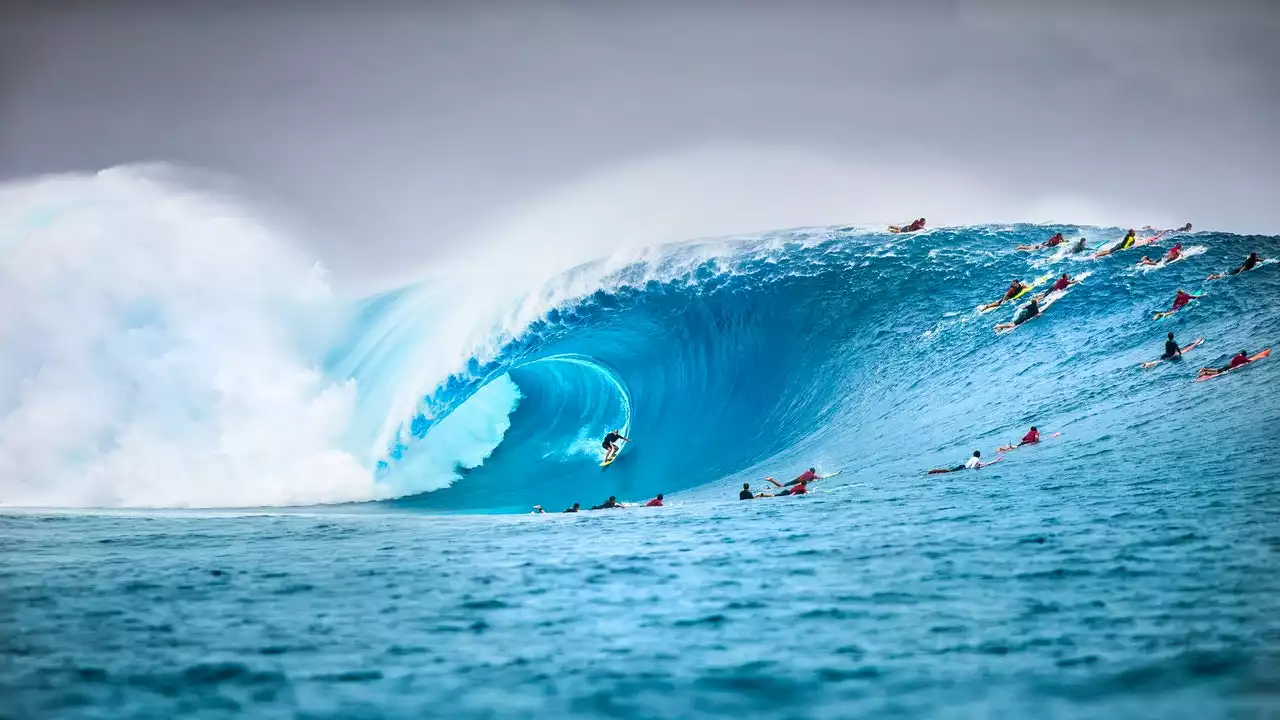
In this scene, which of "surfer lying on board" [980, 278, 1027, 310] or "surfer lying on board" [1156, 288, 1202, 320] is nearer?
"surfer lying on board" [1156, 288, 1202, 320]

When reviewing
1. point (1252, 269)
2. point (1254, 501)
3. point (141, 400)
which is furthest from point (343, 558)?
point (1252, 269)

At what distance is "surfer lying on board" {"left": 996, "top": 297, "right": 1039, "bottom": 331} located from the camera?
12.2m

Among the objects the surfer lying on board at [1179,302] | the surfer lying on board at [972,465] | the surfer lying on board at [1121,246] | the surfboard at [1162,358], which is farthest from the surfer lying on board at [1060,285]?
the surfer lying on board at [972,465]

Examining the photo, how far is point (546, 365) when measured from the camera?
49.9ft

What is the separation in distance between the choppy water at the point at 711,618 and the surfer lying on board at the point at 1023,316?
18.5 ft

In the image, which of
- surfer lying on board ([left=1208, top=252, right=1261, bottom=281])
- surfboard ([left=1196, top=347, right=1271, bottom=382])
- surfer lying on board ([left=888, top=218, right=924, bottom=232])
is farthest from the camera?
surfer lying on board ([left=888, top=218, right=924, bottom=232])

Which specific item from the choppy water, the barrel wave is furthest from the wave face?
the choppy water

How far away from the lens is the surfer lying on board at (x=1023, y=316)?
12172 mm

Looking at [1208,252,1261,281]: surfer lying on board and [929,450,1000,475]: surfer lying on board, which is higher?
[1208,252,1261,281]: surfer lying on board

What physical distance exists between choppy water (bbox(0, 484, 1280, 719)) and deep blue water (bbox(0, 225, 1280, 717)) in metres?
0.02

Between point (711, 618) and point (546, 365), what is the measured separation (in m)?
11.1

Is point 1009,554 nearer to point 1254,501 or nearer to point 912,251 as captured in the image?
point 1254,501

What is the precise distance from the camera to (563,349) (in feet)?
48.3

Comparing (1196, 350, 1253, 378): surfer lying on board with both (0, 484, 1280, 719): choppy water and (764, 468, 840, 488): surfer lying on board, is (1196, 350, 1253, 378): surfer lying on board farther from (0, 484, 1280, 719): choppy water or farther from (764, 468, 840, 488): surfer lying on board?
(764, 468, 840, 488): surfer lying on board
